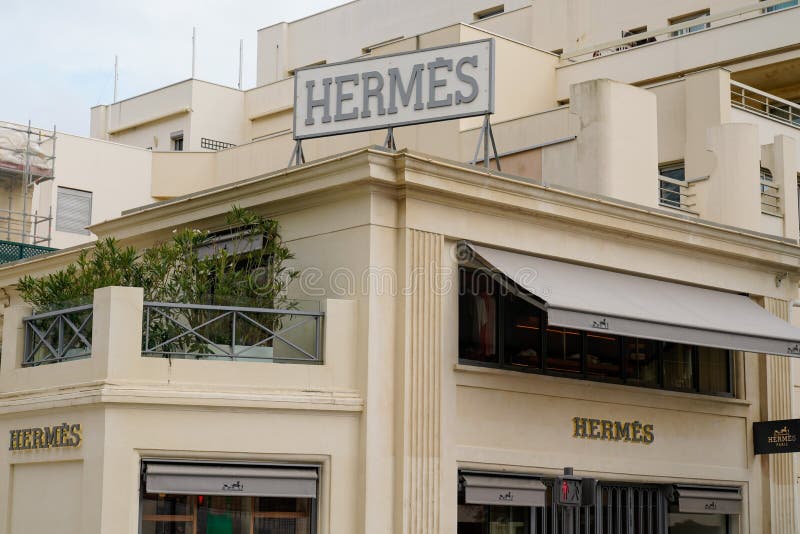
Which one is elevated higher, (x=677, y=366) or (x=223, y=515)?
(x=677, y=366)

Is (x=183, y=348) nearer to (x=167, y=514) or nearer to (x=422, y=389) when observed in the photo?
(x=167, y=514)

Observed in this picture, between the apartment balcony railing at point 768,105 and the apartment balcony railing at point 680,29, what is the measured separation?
1.94 m

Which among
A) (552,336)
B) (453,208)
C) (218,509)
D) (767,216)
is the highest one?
(767,216)

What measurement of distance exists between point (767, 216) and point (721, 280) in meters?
5.13

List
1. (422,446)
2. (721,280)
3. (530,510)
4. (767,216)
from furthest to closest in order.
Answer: (767,216) < (721,280) < (530,510) < (422,446)

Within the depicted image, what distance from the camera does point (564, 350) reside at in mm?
18453

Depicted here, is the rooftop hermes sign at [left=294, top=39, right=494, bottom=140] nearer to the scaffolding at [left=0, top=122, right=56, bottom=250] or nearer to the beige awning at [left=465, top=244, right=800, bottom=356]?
the beige awning at [left=465, top=244, right=800, bottom=356]

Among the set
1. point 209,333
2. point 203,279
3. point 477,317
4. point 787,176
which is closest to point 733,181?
point 787,176

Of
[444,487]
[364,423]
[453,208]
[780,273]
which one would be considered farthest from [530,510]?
[780,273]

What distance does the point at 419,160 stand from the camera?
16094mm

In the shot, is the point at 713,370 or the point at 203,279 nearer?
the point at 203,279

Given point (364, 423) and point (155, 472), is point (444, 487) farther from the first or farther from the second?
point (155, 472)

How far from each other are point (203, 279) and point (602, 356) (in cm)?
608

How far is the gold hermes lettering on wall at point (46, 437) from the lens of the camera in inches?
601
